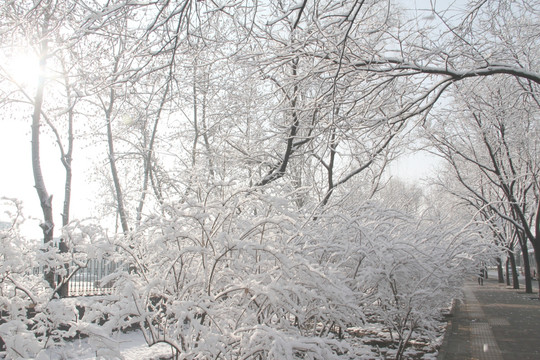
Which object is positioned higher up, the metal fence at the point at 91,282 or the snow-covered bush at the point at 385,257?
the snow-covered bush at the point at 385,257

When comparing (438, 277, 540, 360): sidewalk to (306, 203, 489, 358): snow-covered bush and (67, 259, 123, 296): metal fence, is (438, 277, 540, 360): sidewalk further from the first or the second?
(67, 259, 123, 296): metal fence

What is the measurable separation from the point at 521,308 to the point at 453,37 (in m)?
11.5

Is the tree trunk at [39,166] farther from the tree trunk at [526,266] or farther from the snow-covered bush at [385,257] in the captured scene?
the tree trunk at [526,266]

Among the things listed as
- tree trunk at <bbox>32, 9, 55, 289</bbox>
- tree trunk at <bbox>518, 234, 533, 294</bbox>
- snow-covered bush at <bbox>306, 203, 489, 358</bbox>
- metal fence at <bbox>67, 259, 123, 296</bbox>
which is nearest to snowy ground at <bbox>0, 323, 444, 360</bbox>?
snow-covered bush at <bbox>306, 203, 489, 358</bbox>

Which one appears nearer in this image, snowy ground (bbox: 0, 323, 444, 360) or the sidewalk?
snowy ground (bbox: 0, 323, 444, 360)

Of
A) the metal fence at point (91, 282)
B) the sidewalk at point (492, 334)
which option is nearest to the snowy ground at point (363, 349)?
the sidewalk at point (492, 334)

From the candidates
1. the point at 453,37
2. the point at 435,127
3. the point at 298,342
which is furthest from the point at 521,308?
the point at 298,342

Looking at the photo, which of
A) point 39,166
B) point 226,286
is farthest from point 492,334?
point 39,166

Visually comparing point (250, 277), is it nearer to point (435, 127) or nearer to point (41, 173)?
point (41, 173)

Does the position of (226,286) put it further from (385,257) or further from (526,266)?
(526,266)

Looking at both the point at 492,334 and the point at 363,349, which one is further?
the point at 492,334

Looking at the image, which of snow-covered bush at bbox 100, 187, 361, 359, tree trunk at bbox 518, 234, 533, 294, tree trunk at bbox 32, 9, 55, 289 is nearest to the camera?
snow-covered bush at bbox 100, 187, 361, 359

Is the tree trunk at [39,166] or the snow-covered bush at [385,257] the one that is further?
the tree trunk at [39,166]

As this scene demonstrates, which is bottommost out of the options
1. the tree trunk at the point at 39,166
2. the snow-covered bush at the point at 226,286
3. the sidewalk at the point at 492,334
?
the sidewalk at the point at 492,334
